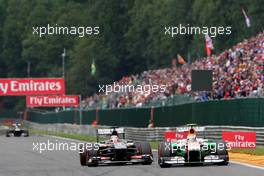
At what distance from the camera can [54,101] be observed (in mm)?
73750

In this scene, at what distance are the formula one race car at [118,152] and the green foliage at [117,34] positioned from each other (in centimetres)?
4202

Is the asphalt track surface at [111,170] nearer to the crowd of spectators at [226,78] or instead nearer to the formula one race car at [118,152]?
the formula one race car at [118,152]

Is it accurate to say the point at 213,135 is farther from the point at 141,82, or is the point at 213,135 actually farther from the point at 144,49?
the point at 144,49

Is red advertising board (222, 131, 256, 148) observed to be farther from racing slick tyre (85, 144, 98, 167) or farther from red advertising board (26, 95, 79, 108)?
red advertising board (26, 95, 79, 108)

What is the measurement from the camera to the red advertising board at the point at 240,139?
27.1 m

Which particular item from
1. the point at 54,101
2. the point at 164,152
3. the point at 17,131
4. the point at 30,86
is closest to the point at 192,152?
the point at 164,152

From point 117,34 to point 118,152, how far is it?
209 ft

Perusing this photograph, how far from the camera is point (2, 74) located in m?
115

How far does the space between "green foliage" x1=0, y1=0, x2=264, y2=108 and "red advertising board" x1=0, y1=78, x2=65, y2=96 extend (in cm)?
436

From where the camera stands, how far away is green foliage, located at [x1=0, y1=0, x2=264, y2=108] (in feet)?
232

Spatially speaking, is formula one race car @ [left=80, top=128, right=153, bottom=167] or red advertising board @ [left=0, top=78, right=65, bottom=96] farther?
red advertising board @ [left=0, top=78, right=65, bottom=96]

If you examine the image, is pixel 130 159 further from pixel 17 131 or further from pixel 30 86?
pixel 30 86

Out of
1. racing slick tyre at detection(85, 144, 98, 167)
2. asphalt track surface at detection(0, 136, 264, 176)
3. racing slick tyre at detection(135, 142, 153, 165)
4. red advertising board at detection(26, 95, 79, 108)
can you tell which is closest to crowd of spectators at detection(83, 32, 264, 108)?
racing slick tyre at detection(135, 142, 153, 165)

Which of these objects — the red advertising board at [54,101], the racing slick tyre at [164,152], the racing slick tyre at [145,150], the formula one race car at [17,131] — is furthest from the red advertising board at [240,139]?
the red advertising board at [54,101]
